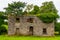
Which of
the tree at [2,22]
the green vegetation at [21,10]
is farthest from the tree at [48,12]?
the tree at [2,22]

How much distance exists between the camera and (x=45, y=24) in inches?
1817

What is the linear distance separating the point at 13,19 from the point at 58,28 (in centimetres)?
918

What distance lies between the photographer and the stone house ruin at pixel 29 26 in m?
46.1

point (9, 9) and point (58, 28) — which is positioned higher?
point (9, 9)

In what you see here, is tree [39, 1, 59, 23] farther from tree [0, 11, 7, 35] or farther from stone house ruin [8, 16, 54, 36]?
tree [0, 11, 7, 35]

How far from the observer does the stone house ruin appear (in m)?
46.1

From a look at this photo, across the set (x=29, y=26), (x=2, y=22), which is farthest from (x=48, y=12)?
(x=2, y=22)

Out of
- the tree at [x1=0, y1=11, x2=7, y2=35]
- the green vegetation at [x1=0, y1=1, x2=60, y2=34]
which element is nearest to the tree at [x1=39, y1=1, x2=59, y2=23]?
the green vegetation at [x1=0, y1=1, x2=60, y2=34]

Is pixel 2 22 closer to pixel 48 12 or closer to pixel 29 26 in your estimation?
pixel 29 26

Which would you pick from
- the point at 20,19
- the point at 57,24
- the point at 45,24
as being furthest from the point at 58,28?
the point at 20,19

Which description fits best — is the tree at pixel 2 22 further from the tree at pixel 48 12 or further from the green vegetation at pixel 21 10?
the tree at pixel 48 12

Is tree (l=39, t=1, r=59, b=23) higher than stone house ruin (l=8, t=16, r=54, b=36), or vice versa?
tree (l=39, t=1, r=59, b=23)

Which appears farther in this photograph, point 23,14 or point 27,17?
point 23,14

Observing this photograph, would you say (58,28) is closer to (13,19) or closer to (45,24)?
(45,24)
